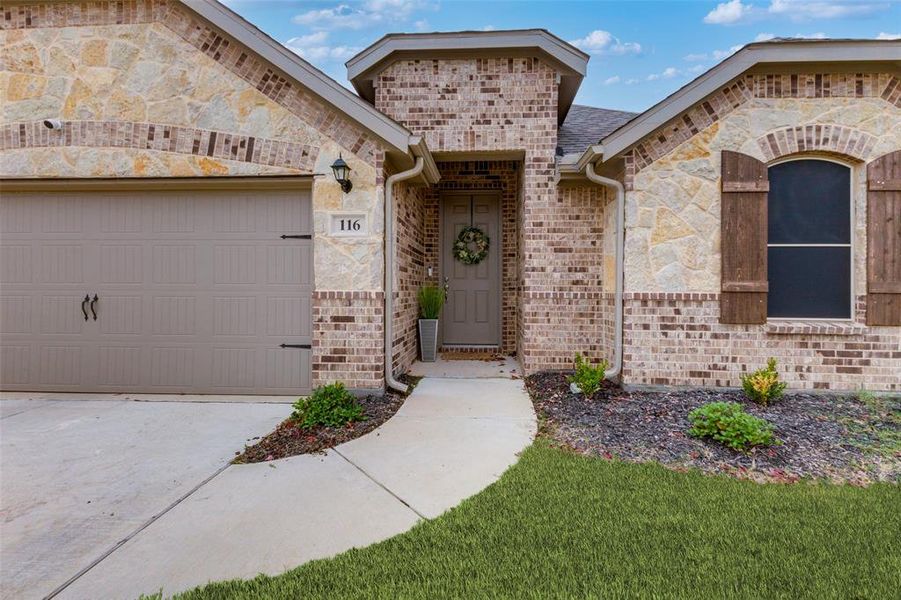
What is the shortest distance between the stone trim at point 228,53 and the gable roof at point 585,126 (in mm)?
2963

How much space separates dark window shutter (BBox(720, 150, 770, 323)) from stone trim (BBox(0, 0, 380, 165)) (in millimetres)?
3943

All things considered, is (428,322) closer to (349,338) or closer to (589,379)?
(349,338)

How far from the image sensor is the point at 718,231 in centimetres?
478

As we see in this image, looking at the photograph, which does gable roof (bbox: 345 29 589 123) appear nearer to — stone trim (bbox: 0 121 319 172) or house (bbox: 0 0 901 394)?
house (bbox: 0 0 901 394)

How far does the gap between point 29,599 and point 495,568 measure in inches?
81.6

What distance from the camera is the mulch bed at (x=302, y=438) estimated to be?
3414 millimetres

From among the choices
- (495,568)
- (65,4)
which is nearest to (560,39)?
(65,4)

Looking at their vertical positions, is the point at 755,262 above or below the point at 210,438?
above

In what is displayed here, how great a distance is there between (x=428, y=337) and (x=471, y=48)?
13.9 ft

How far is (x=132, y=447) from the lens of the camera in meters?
3.55

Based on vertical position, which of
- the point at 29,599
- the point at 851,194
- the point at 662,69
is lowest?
the point at 29,599

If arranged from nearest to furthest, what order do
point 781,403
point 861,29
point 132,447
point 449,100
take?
1. point 132,447
2. point 781,403
3. point 861,29
4. point 449,100

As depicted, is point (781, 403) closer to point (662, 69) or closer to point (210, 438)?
point (210, 438)

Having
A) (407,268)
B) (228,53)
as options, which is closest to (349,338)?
(407,268)
